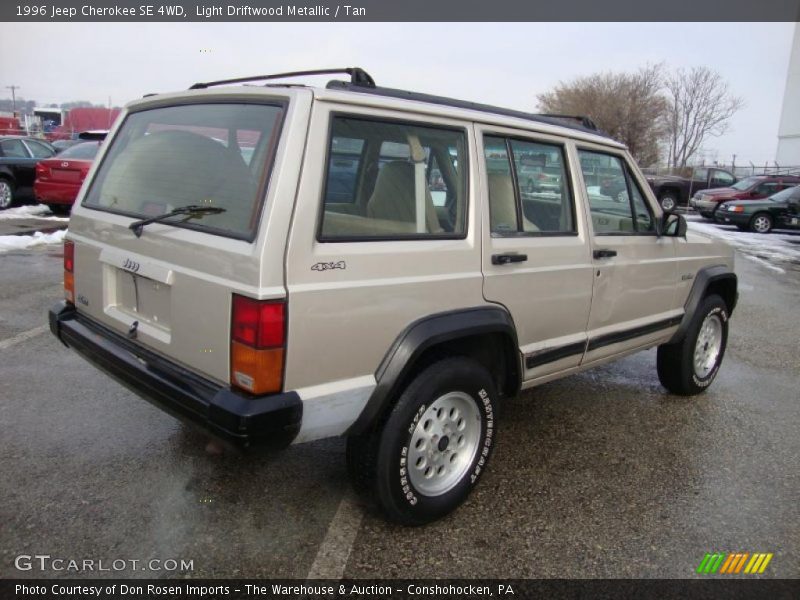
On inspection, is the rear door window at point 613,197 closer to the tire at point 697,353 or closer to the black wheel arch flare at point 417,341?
the tire at point 697,353

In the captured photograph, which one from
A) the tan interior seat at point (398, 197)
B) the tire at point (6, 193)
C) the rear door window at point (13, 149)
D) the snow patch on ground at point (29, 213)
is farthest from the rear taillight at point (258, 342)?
the rear door window at point (13, 149)

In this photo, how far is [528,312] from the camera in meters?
3.01

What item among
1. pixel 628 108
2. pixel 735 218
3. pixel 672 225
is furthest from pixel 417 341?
pixel 628 108

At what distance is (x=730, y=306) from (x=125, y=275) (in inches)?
170

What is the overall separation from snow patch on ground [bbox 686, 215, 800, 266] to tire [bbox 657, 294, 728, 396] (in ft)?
21.5

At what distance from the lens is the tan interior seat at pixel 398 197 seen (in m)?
2.62

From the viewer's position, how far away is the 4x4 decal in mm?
2199

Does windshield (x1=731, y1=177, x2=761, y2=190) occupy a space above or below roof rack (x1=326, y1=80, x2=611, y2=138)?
above

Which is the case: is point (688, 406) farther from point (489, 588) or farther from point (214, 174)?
point (214, 174)

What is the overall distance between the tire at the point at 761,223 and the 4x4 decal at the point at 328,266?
18.5 m

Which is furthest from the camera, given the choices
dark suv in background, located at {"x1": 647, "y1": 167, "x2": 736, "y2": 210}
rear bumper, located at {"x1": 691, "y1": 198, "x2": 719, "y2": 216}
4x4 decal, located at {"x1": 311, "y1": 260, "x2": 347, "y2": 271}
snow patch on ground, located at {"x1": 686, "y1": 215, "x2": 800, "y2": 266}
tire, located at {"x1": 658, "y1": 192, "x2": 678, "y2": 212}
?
dark suv in background, located at {"x1": 647, "y1": 167, "x2": 736, "y2": 210}

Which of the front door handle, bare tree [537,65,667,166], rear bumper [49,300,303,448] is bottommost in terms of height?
rear bumper [49,300,303,448]

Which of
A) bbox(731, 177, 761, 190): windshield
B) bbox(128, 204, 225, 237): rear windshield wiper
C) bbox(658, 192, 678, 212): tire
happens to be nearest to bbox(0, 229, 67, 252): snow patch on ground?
bbox(128, 204, 225, 237): rear windshield wiper

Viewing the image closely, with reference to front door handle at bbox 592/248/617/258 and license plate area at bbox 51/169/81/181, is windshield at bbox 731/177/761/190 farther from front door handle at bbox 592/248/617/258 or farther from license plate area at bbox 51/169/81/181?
front door handle at bbox 592/248/617/258
